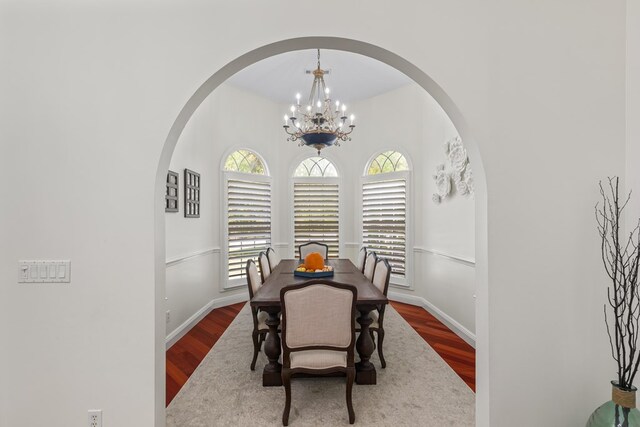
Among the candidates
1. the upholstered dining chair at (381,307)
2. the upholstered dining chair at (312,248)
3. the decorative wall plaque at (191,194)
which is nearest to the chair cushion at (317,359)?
the upholstered dining chair at (381,307)

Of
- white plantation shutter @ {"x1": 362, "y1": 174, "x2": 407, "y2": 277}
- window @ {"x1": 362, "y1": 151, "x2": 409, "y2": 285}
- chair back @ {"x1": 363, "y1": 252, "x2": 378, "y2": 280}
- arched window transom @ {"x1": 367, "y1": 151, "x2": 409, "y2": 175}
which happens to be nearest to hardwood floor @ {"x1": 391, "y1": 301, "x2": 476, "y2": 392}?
window @ {"x1": 362, "y1": 151, "x2": 409, "y2": 285}

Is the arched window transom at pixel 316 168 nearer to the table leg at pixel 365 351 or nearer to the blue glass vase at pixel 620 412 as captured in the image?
the table leg at pixel 365 351

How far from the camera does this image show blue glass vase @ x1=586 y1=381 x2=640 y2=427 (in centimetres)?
127

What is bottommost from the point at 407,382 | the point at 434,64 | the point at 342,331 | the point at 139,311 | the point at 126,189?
the point at 407,382

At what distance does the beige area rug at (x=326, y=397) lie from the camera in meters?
2.06

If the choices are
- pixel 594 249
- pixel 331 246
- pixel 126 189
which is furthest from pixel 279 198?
pixel 594 249

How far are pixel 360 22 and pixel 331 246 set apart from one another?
4231 millimetres

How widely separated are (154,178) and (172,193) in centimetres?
207

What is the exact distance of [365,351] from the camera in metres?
2.50

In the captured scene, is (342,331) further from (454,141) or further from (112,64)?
(454,141)

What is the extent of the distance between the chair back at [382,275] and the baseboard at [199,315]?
233cm

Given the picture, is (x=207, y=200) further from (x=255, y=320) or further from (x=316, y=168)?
(x=255, y=320)

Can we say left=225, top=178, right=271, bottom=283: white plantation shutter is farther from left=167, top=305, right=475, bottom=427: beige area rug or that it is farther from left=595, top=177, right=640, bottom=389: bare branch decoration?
left=595, top=177, right=640, bottom=389: bare branch decoration

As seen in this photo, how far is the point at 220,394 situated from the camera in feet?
7.70
